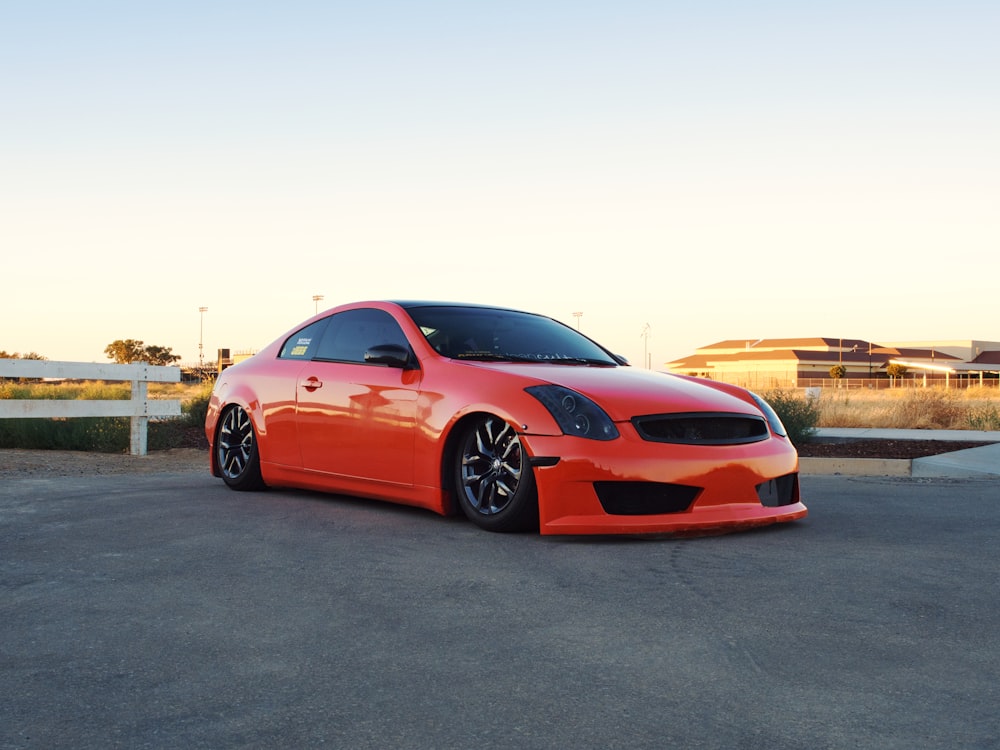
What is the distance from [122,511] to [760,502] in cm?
409

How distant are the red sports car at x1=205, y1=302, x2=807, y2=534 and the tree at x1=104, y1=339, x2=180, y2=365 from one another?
294 feet

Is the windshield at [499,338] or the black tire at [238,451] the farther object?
the black tire at [238,451]

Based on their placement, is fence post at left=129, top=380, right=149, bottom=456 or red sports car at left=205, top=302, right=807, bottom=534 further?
fence post at left=129, top=380, right=149, bottom=456

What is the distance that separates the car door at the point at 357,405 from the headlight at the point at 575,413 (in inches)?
40.9

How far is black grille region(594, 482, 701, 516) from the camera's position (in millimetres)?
5805

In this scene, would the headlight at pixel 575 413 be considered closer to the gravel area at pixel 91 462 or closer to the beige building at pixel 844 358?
the gravel area at pixel 91 462

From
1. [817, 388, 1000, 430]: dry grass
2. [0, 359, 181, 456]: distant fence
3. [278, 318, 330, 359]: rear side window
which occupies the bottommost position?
[817, 388, 1000, 430]: dry grass

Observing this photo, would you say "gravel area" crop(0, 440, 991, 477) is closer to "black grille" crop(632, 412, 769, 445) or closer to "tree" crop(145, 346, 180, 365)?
"black grille" crop(632, 412, 769, 445)

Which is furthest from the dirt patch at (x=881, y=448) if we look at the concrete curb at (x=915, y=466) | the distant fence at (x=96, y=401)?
the distant fence at (x=96, y=401)

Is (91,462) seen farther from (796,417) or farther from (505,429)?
(796,417)

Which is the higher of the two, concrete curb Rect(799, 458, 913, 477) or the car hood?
the car hood

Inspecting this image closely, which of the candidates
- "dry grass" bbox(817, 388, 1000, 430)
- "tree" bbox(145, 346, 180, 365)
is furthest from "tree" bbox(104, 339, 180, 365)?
"dry grass" bbox(817, 388, 1000, 430)

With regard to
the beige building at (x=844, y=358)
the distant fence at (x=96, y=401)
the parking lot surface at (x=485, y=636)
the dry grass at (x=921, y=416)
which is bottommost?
the parking lot surface at (x=485, y=636)

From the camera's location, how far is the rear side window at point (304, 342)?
7.90 metres
